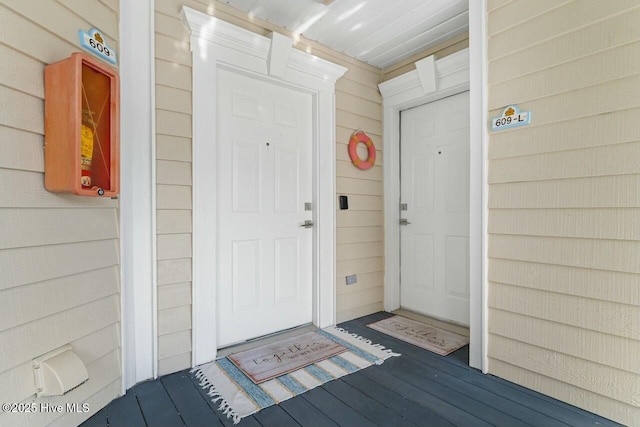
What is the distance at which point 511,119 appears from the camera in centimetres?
186

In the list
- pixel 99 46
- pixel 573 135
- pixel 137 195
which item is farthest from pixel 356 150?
pixel 99 46

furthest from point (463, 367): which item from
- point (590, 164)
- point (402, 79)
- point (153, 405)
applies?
point (402, 79)

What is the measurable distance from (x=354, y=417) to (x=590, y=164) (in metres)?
1.75

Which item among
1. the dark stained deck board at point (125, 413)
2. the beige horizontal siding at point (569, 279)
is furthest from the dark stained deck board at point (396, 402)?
the dark stained deck board at point (125, 413)

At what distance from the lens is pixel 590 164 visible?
1.59 metres

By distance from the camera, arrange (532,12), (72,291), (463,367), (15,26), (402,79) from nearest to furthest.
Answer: (15,26) → (72,291) → (532,12) → (463,367) → (402,79)

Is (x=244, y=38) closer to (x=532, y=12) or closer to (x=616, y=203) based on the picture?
(x=532, y=12)

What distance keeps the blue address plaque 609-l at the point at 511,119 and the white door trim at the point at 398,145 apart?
149mm

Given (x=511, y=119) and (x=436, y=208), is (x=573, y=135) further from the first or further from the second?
(x=436, y=208)

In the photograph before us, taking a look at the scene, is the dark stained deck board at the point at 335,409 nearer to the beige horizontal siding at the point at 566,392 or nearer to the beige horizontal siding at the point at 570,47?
the beige horizontal siding at the point at 566,392

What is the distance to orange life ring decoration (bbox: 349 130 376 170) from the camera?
2.89m

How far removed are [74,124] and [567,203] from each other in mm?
2381

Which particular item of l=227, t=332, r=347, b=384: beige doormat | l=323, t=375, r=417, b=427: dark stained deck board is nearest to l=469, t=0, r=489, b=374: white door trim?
l=323, t=375, r=417, b=427: dark stained deck board

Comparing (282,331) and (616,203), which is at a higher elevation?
(616,203)
